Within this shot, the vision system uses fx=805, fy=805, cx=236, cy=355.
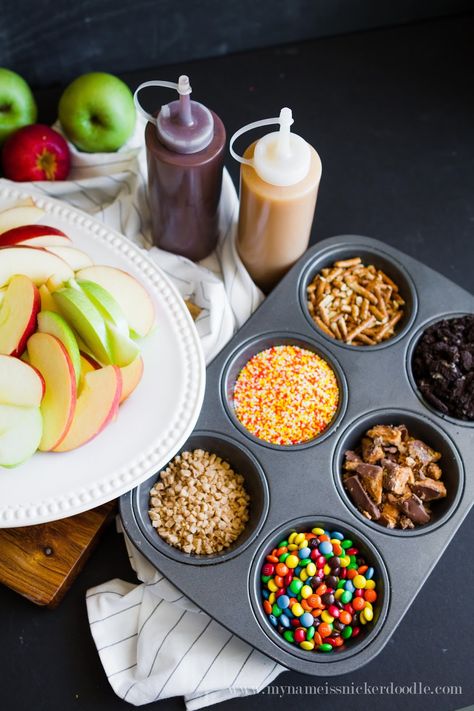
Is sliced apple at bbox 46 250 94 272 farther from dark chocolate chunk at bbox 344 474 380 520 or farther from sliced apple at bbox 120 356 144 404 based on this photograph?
dark chocolate chunk at bbox 344 474 380 520

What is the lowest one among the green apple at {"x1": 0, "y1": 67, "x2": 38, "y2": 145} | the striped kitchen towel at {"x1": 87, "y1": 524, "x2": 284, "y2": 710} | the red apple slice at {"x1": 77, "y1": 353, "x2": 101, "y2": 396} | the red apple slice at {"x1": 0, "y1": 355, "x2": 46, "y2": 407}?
the striped kitchen towel at {"x1": 87, "y1": 524, "x2": 284, "y2": 710}

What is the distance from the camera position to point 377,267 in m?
1.84

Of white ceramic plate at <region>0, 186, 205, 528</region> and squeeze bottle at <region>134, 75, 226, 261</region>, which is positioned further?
squeeze bottle at <region>134, 75, 226, 261</region>

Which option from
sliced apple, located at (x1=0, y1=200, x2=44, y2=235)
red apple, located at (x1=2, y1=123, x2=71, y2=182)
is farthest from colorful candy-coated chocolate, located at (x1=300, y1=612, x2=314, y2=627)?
red apple, located at (x1=2, y1=123, x2=71, y2=182)

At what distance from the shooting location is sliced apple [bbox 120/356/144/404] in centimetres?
154

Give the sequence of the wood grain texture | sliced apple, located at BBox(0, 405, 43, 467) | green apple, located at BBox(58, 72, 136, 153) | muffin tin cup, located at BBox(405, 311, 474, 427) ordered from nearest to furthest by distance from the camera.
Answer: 1. sliced apple, located at BBox(0, 405, 43, 467)
2. muffin tin cup, located at BBox(405, 311, 474, 427)
3. green apple, located at BBox(58, 72, 136, 153)
4. the wood grain texture

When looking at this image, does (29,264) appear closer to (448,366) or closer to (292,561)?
(292,561)

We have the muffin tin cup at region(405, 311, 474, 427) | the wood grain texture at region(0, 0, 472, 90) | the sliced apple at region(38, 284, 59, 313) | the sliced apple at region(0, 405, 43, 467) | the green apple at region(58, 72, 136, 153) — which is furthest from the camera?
the wood grain texture at region(0, 0, 472, 90)

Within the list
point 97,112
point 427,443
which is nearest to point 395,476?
point 427,443

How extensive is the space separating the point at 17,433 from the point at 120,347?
9.5 inches

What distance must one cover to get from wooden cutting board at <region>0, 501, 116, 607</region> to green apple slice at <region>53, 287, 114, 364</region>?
308mm

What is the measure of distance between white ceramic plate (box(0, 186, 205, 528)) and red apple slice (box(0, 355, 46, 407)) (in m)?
0.13

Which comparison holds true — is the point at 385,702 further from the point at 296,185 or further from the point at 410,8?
the point at 410,8

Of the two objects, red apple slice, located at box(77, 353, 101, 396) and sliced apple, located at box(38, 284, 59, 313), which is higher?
sliced apple, located at box(38, 284, 59, 313)
